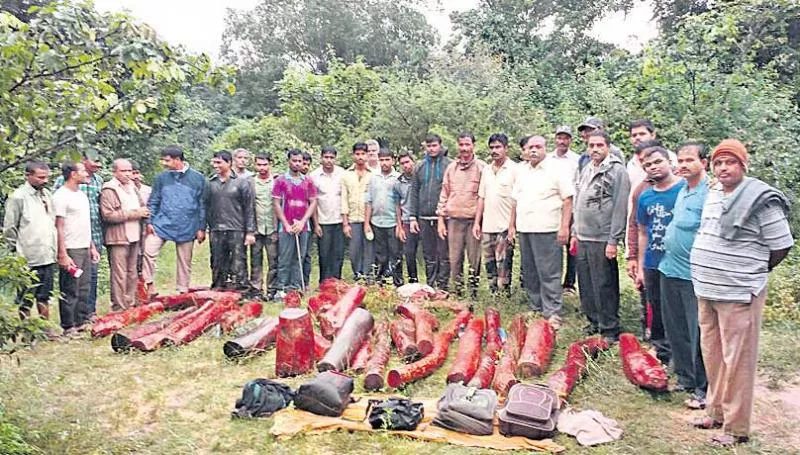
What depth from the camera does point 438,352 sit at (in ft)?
18.7

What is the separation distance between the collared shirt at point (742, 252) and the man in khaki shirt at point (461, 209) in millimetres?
3807

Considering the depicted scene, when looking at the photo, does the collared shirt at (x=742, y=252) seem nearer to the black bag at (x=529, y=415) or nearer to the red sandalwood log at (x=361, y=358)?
the black bag at (x=529, y=415)

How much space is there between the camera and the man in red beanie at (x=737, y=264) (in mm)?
3867

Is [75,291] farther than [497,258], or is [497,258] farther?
[497,258]

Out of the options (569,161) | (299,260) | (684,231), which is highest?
(569,161)

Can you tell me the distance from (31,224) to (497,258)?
482 cm

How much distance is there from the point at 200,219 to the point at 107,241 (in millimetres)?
1106

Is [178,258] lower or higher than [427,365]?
higher

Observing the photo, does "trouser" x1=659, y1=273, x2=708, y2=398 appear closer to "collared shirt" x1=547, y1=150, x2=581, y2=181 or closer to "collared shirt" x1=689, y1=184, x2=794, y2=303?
"collared shirt" x1=689, y1=184, x2=794, y2=303

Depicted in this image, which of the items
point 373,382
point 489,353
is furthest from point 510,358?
point 373,382

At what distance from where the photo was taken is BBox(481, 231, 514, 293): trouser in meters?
7.61

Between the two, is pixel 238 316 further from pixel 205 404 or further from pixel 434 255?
pixel 434 255

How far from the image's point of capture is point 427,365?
17.8 feet

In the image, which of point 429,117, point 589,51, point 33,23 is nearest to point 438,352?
point 33,23
